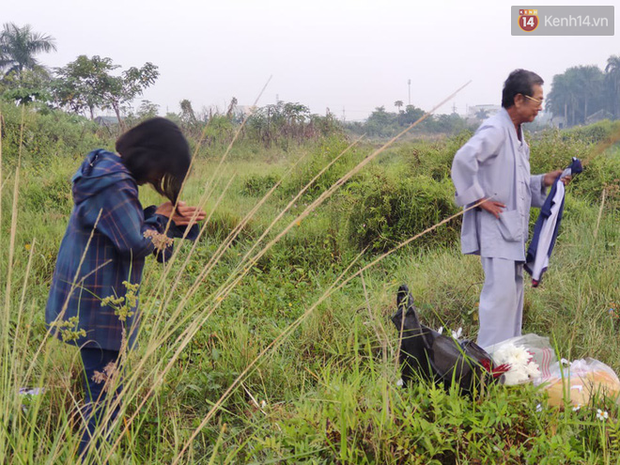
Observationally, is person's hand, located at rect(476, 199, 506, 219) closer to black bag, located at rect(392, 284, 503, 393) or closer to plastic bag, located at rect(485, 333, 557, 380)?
plastic bag, located at rect(485, 333, 557, 380)

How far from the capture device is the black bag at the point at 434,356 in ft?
6.94

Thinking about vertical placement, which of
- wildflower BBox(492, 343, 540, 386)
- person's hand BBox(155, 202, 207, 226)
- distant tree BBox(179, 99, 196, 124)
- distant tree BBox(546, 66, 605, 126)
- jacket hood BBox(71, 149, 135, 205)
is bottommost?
wildflower BBox(492, 343, 540, 386)

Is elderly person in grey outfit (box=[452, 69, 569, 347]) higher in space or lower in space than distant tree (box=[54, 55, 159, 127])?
lower

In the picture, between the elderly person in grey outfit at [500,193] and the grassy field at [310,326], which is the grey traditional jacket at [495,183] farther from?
the grassy field at [310,326]

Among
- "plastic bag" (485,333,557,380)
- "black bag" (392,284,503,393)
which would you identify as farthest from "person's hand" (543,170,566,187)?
"black bag" (392,284,503,393)

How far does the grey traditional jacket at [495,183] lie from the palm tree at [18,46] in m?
48.8

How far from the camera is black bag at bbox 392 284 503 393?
6.94 ft

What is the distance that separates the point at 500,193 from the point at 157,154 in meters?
2.03

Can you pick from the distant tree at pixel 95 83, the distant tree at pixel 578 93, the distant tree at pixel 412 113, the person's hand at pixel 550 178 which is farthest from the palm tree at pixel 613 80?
the person's hand at pixel 550 178

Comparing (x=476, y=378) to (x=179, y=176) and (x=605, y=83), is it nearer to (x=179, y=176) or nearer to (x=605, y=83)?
(x=179, y=176)

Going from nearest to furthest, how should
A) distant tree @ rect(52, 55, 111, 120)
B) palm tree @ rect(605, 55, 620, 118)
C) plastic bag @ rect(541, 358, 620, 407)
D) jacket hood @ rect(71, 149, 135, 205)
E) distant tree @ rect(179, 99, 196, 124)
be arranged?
jacket hood @ rect(71, 149, 135, 205), plastic bag @ rect(541, 358, 620, 407), distant tree @ rect(179, 99, 196, 124), distant tree @ rect(52, 55, 111, 120), palm tree @ rect(605, 55, 620, 118)

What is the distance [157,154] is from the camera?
2.02 metres

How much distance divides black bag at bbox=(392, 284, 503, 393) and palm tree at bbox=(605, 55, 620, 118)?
238 feet

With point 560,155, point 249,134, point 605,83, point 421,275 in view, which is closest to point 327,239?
point 421,275
